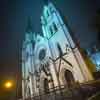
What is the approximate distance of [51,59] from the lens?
859 inches

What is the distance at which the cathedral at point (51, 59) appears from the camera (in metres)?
18.4

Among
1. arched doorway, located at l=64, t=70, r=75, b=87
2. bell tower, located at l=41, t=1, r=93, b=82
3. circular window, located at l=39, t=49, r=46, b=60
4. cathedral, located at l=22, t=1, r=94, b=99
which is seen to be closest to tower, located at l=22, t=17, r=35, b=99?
cathedral, located at l=22, t=1, r=94, b=99

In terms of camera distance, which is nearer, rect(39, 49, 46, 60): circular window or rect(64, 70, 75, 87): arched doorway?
rect(64, 70, 75, 87): arched doorway

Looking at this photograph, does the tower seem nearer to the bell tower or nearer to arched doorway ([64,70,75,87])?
the bell tower

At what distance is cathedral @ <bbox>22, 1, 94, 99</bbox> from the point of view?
18438 mm

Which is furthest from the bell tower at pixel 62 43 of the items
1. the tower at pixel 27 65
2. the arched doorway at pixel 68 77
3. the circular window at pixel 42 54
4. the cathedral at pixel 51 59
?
the tower at pixel 27 65

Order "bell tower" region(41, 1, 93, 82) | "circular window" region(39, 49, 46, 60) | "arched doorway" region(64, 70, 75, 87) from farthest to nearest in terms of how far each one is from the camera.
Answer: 1. "circular window" region(39, 49, 46, 60)
2. "arched doorway" region(64, 70, 75, 87)
3. "bell tower" region(41, 1, 93, 82)

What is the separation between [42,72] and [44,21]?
1051 centimetres

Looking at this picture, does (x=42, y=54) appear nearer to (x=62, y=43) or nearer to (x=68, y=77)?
(x=62, y=43)

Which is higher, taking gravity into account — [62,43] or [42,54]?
[42,54]

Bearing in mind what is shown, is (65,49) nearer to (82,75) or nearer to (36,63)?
(82,75)

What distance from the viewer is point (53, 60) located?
21562 millimetres

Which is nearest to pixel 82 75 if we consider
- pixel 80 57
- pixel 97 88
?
pixel 80 57

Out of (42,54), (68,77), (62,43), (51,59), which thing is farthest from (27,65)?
(68,77)
